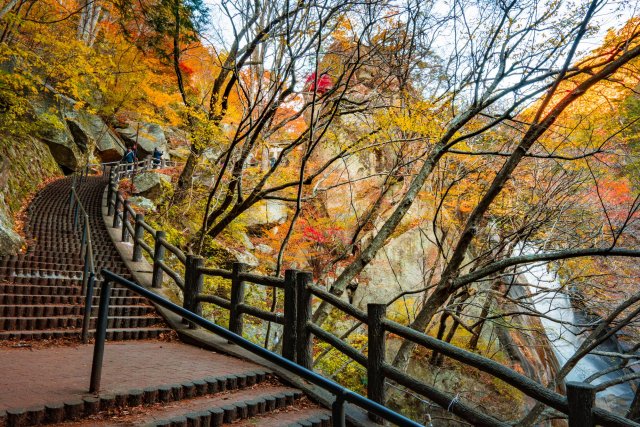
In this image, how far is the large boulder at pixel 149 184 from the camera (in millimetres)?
18806

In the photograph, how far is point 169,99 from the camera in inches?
703

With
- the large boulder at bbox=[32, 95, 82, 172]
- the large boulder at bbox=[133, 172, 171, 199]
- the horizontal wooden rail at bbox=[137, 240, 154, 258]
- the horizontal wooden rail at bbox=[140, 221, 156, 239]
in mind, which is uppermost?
the large boulder at bbox=[32, 95, 82, 172]

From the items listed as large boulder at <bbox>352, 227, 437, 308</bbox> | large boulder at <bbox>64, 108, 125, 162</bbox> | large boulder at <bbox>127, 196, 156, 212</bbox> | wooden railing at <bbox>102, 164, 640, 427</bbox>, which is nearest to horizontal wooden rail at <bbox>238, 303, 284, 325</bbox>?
wooden railing at <bbox>102, 164, 640, 427</bbox>

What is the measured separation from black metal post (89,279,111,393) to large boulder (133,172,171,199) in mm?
16258

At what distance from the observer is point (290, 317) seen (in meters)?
4.99

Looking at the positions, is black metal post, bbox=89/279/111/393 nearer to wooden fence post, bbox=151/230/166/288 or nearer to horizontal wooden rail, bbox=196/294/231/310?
horizontal wooden rail, bbox=196/294/231/310

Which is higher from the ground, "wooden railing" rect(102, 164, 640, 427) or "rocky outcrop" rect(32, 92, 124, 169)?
"rocky outcrop" rect(32, 92, 124, 169)

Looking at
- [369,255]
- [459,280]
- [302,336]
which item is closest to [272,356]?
[302,336]

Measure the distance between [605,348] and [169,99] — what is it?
20.0 m

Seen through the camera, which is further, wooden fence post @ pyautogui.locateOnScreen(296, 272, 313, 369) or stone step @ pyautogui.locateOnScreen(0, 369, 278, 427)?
wooden fence post @ pyautogui.locateOnScreen(296, 272, 313, 369)

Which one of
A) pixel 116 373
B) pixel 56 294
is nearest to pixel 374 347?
pixel 116 373

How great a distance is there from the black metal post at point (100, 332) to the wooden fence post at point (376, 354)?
2369 mm

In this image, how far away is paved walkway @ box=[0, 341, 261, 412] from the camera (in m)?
3.42

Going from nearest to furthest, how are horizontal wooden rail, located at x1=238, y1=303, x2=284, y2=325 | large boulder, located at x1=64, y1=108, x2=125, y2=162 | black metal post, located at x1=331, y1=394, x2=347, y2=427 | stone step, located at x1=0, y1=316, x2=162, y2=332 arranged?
black metal post, located at x1=331, y1=394, x2=347, y2=427
horizontal wooden rail, located at x1=238, y1=303, x2=284, y2=325
stone step, located at x1=0, y1=316, x2=162, y2=332
large boulder, located at x1=64, y1=108, x2=125, y2=162
